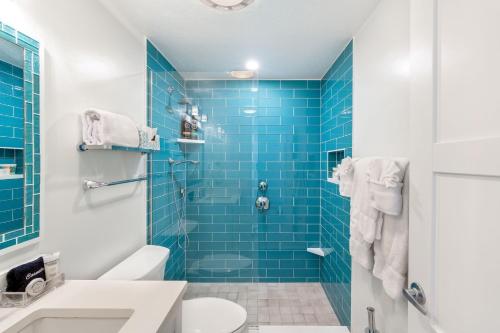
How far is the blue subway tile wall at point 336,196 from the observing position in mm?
2203

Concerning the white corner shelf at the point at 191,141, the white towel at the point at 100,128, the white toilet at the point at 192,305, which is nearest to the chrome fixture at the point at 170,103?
the white corner shelf at the point at 191,141

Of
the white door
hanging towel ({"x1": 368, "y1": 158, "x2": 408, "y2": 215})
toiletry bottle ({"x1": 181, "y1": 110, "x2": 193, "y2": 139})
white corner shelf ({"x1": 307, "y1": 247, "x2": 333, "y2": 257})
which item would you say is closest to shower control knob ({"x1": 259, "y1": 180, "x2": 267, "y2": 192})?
white corner shelf ({"x1": 307, "y1": 247, "x2": 333, "y2": 257})

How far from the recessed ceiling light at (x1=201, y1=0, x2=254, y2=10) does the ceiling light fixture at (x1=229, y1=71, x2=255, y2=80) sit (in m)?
0.68

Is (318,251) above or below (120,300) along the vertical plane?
below

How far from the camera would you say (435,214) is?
80 cm

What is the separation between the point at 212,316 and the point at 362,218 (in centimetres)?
129

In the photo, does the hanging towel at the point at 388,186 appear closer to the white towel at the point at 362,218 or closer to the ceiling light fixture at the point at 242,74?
the white towel at the point at 362,218

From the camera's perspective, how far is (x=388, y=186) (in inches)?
45.4

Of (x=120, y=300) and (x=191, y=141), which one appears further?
(x=191, y=141)

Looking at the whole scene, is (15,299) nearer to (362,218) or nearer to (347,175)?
(362,218)

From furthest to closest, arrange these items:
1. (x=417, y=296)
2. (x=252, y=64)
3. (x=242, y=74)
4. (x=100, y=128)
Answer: (x=252, y=64) < (x=242, y=74) < (x=100, y=128) < (x=417, y=296)

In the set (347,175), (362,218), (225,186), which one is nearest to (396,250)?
(362,218)

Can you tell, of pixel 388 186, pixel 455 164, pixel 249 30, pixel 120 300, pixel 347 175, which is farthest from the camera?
pixel 249 30

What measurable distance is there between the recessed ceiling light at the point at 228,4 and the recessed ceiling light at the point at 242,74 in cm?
68
